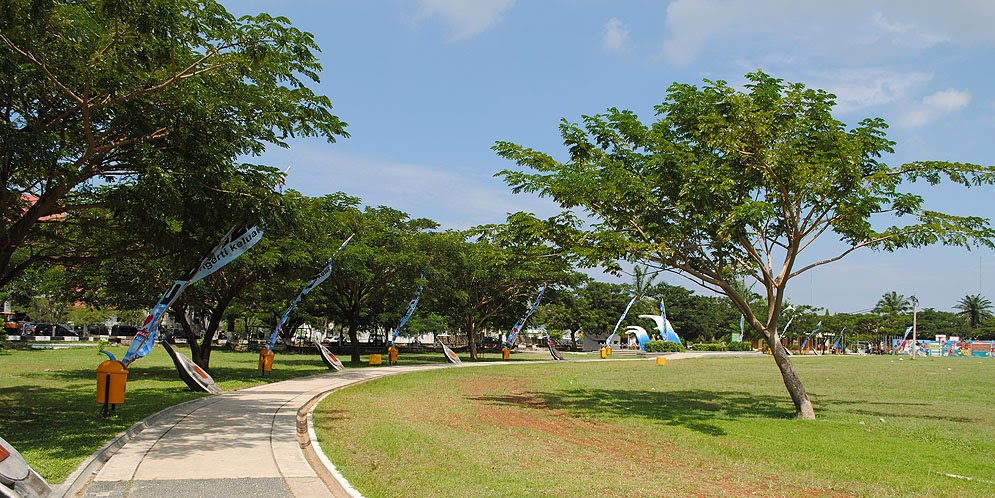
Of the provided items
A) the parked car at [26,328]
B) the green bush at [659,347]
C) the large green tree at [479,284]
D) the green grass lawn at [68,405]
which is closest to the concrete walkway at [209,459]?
the green grass lawn at [68,405]

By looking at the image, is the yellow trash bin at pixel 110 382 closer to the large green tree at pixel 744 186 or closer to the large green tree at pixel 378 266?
the large green tree at pixel 744 186

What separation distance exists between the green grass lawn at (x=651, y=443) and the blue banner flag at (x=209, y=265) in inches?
141

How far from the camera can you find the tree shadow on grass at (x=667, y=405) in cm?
1586

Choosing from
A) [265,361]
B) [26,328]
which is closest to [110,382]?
[265,361]

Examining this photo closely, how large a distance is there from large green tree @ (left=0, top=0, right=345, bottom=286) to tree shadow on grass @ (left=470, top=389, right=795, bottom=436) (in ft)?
28.4

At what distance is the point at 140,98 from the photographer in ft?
38.3

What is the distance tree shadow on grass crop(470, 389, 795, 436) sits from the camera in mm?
15859

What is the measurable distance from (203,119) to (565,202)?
8131 millimetres

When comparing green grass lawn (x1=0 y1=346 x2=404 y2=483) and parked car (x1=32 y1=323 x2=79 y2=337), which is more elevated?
parked car (x1=32 y1=323 x2=79 y2=337)

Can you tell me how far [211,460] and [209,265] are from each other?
244 inches

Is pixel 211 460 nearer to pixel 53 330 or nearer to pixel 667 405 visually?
pixel 667 405

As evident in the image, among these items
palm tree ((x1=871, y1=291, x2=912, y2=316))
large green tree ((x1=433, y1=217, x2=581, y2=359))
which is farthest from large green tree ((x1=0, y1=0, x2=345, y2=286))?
palm tree ((x1=871, y1=291, x2=912, y2=316))

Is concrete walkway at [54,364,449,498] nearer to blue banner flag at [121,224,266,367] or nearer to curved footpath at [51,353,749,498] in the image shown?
curved footpath at [51,353,749,498]

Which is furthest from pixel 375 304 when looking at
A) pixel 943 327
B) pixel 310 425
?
pixel 943 327
